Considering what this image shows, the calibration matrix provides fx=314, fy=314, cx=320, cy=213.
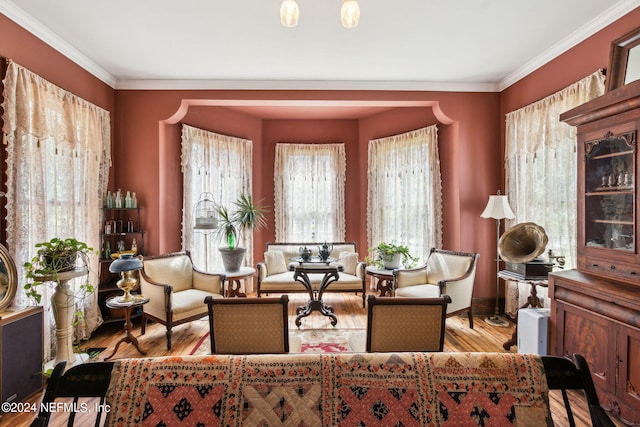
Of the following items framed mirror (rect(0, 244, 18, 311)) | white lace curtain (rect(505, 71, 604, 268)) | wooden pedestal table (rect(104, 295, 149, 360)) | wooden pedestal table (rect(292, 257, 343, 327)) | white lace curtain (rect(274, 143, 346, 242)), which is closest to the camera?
framed mirror (rect(0, 244, 18, 311))

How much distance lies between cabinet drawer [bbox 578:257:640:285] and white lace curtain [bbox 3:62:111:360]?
4.94m

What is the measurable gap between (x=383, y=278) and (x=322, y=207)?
187 centimetres

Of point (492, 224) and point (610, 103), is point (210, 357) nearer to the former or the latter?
point (610, 103)

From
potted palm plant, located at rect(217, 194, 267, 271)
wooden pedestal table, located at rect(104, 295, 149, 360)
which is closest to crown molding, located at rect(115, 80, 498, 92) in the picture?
potted palm plant, located at rect(217, 194, 267, 271)

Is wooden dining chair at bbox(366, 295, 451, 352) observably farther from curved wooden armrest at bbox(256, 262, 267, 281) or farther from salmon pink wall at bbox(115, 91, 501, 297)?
curved wooden armrest at bbox(256, 262, 267, 281)

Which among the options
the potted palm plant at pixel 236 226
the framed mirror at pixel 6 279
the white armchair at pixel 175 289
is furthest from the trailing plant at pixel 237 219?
the framed mirror at pixel 6 279

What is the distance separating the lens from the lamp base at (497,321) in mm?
4130

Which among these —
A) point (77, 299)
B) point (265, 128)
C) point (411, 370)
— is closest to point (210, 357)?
point (411, 370)

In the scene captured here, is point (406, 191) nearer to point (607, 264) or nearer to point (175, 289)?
point (607, 264)

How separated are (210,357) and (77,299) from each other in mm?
3148

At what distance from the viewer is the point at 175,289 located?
13.3ft

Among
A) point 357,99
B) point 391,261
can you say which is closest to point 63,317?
point 391,261

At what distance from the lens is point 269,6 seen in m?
2.79

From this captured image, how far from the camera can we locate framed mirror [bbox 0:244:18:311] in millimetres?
2449
